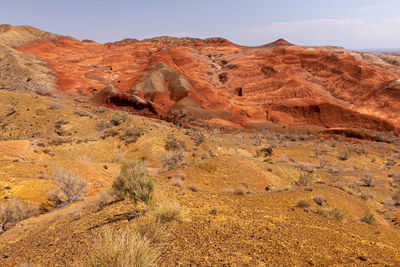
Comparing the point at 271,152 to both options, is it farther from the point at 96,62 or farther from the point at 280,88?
the point at 96,62

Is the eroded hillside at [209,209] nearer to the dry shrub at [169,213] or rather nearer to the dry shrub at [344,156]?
the dry shrub at [169,213]

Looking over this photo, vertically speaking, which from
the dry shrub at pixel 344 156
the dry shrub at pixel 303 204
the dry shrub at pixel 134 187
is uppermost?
the dry shrub at pixel 134 187

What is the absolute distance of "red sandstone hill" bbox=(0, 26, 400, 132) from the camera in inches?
1422

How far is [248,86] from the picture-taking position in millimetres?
47344

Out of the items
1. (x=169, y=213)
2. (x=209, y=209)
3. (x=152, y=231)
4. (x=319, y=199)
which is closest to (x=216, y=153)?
(x=319, y=199)

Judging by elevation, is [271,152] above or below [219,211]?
below

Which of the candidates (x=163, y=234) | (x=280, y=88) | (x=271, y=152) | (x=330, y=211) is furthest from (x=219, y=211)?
(x=280, y=88)

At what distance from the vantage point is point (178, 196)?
6.70 metres

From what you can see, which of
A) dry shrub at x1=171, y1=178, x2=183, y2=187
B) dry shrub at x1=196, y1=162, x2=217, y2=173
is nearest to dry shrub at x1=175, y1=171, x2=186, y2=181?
dry shrub at x1=171, y1=178, x2=183, y2=187

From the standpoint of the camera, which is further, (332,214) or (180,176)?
(180,176)

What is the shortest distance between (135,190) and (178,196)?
53.6 inches

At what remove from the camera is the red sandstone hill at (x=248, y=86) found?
3612cm

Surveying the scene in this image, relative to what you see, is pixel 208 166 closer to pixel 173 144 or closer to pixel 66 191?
pixel 66 191

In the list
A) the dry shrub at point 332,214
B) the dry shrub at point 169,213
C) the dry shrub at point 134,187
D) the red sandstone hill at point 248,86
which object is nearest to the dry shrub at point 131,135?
the dry shrub at point 134,187
